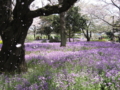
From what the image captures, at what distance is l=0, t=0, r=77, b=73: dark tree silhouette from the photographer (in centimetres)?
481

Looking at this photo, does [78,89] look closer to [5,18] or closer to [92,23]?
[5,18]

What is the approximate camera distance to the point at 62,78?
3.88m

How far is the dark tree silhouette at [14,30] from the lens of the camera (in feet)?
15.8

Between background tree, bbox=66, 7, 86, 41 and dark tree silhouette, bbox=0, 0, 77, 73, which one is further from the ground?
background tree, bbox=66, 7, 86, 41

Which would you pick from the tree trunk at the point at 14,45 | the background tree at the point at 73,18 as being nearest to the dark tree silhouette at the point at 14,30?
the tree trunk at the point at 14,45

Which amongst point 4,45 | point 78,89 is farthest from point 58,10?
point 78,89

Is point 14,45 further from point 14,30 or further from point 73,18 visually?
point 73,18

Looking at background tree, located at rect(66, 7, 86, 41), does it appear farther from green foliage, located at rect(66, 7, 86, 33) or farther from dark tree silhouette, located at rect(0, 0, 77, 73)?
dark tree silhouette, located at rect(0, 0, 77, 73)

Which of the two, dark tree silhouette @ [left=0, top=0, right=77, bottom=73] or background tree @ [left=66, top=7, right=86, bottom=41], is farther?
background tree @ [left=66, top=7, right=86, bottom=41]

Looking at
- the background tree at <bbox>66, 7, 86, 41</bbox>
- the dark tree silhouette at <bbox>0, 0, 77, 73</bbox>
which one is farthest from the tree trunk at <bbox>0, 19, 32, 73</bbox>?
the background tree at <bbox>66, 7, 86, 41</bbox>

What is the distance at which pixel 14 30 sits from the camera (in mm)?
4930

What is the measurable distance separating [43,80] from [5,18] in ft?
8.14

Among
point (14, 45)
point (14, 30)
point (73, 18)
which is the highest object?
point (73, 18)

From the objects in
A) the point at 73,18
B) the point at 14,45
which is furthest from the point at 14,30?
the point at 73,18
